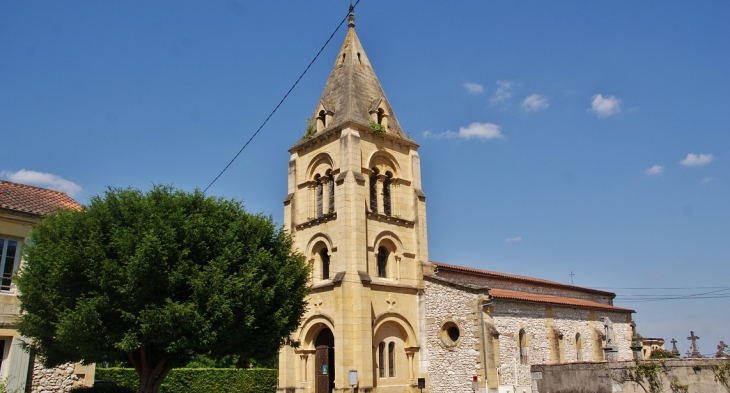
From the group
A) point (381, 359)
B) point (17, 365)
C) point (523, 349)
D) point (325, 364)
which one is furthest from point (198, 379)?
point (523, 349)

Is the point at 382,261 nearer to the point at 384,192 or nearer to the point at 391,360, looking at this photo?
the point at 384,192

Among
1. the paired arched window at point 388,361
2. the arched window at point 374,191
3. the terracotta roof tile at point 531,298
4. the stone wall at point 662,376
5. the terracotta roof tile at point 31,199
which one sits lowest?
the stone wall at point 662,376


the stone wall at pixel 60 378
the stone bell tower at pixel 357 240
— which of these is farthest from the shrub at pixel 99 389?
the stone bell tower at pixel 357 240

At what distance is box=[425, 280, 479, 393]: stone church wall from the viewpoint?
27.1 meters

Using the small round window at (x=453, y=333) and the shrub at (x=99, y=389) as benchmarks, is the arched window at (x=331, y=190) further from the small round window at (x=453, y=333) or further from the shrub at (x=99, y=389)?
the shrub at (x=99, y=389)

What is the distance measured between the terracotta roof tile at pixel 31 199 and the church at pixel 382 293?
37.8 feet

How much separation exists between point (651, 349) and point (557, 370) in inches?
1008

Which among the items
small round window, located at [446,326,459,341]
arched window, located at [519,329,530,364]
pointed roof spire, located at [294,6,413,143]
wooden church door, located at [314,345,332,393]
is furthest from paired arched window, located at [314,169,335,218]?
arched window, located at [519,329,530,364]

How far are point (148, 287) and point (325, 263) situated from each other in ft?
42.6

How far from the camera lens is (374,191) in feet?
101

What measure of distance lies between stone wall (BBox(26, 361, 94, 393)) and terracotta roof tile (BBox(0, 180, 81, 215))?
19.3 ft

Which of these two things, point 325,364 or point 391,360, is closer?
point 325,364

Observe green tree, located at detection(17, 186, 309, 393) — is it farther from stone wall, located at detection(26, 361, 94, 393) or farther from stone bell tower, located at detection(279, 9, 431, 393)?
stone bell tower, located at detection(279, 9, 431, 393)

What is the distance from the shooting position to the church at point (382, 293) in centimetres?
2702
